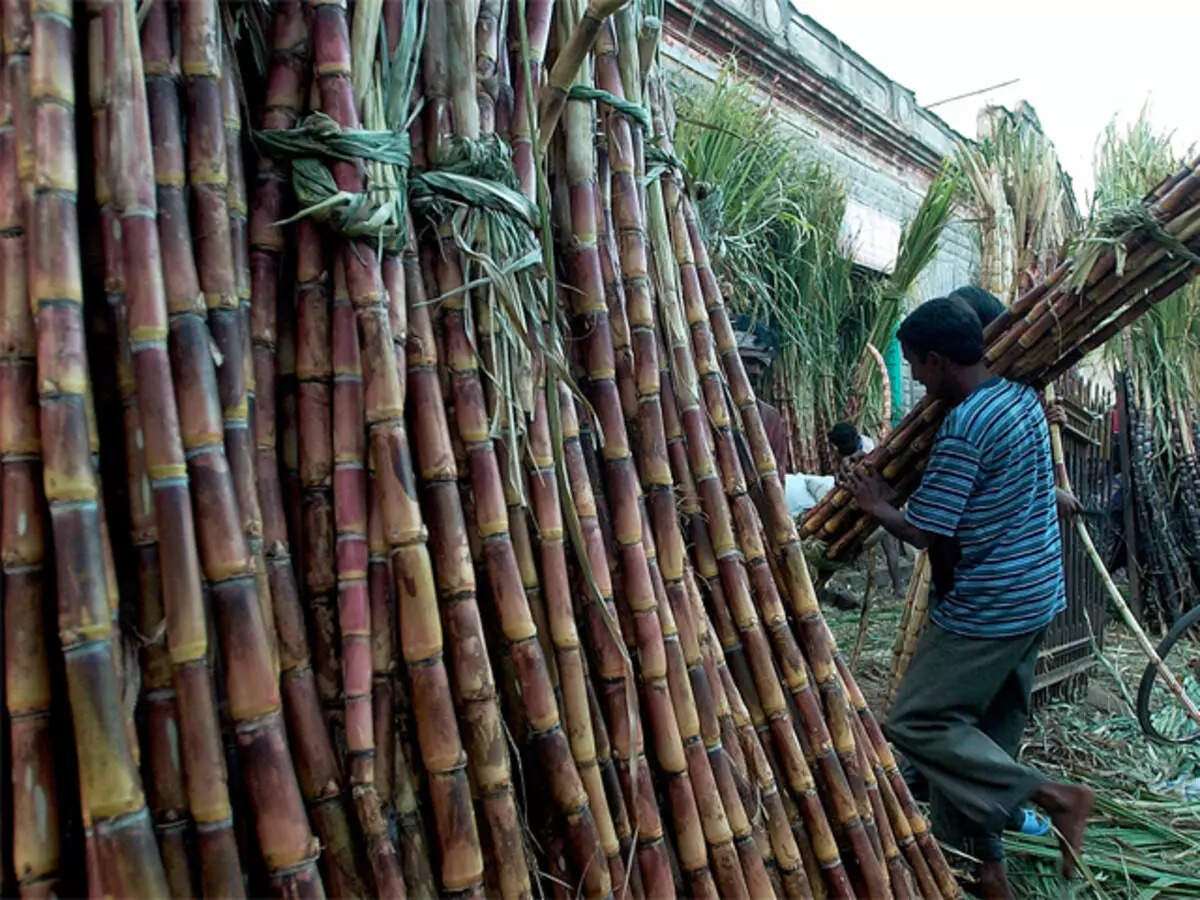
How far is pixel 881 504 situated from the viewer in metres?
2.45

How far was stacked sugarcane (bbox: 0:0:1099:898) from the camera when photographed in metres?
0.88

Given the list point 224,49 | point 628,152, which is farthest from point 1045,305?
point 224,49

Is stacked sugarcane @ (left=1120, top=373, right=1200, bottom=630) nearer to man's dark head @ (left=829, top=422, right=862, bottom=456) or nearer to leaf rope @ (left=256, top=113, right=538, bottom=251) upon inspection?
man's dark head @ (left=829, top=422, right=862, bottom=456)

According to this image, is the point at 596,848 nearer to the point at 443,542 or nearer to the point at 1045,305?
the point at 443,542

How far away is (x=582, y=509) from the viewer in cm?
127

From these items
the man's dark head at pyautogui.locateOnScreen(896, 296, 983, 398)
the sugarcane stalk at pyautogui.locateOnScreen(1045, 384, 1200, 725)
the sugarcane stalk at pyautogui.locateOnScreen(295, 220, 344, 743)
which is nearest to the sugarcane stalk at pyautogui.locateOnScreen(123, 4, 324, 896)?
the sugarcane stalk at pyautogui.locateOnScreen(295, 220, 344, 743)

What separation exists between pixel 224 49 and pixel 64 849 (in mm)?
860

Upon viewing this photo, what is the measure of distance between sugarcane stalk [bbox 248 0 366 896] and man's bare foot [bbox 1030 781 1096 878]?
6.31 ft

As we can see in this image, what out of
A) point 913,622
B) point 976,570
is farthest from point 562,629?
point 913,622

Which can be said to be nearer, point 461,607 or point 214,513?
point 214,513

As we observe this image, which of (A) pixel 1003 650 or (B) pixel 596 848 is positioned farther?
(A) pixel 1003 650

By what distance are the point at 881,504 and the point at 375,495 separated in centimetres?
171

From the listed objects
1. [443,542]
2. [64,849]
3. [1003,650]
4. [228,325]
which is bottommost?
[1003,650]

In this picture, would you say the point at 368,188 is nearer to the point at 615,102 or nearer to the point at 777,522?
the point at 615,102
